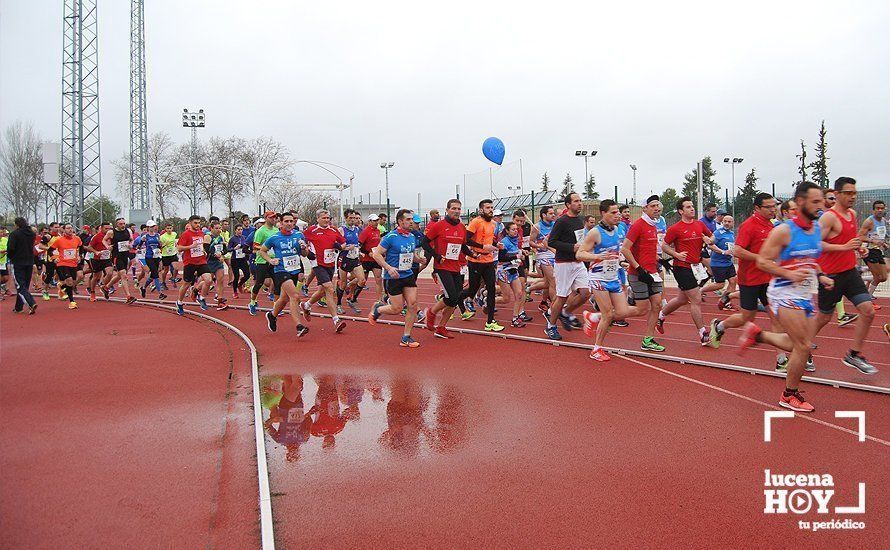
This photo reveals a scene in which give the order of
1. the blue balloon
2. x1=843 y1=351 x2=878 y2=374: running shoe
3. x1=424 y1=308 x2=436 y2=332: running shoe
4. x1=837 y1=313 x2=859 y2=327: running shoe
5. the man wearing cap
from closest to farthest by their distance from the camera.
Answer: x1=843 y1=351 x2=878 y2=374: running shoe
x1=424 y1=308 x2=436 y2=332: running shoe
x1=837 y1=313 x2=859 y2=327: running shoe
the man wearing cap
the blue balloon

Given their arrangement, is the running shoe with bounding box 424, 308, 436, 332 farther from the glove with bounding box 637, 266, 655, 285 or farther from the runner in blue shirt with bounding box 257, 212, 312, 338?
the glove with bounding box 637, 266, 655, 285

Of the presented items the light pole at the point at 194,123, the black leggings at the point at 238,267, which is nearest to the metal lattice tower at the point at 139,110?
the light pole at the point at 194,123

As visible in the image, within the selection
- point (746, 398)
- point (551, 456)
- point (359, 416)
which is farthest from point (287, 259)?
point (746, 398)

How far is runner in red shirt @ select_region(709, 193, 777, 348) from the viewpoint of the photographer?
6.77 meters

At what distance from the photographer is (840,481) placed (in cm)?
408

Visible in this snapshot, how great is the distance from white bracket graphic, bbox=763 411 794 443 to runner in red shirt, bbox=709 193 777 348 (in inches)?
62.8

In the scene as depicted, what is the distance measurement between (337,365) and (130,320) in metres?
6.91

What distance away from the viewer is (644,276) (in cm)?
818

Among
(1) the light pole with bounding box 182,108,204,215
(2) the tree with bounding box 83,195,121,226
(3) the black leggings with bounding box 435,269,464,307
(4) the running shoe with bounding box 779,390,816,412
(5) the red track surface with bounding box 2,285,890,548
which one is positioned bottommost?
(5) the red track surface with bounding box 2,285,890,548

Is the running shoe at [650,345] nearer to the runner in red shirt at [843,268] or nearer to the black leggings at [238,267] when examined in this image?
the runner in red shirt at [843,268]

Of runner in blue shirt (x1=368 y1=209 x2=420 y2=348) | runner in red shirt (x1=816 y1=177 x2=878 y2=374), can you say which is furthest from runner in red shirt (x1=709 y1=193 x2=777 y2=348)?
runner in blue shirt (x1=368 y1=209 x2=420 y2=348)

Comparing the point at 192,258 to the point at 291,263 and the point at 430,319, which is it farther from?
the point at 430,319

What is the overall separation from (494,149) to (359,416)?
12106 mm

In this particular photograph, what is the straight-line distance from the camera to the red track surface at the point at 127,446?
364cm
